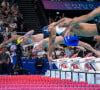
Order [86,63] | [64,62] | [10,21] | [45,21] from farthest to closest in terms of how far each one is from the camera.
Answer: [45,21], [10,21], [64,62], [86,63]

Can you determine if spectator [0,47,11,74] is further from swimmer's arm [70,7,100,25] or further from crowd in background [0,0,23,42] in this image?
swimmer's arm [70,7,100,25]

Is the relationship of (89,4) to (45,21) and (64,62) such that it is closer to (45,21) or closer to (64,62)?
(45,21)

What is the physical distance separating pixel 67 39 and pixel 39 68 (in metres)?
5.66

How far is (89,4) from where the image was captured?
57.7ft

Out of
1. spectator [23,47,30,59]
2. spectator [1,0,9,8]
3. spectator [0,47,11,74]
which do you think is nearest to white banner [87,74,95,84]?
spectator [0,47,11,74]

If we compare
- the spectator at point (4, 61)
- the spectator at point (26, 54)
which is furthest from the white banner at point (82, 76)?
the spectator at point (26, 54)

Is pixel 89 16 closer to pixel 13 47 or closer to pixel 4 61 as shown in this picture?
pixel 4 61

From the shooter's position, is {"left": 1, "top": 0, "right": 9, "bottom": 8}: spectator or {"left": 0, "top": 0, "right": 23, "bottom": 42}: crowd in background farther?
{"left": 1, "top": 0, "right": 9, "bottom": 8}: spectator

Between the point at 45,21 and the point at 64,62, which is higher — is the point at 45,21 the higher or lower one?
the higher one

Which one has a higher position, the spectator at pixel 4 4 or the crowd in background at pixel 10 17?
the spectator at pixel 4 4

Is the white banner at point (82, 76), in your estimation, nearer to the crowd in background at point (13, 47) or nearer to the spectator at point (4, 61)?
the crowd in background at point (13, 47)

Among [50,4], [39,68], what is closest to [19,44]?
[39,68]

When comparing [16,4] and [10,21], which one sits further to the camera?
[16,4]

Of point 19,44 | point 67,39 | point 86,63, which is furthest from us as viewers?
point 19,44
